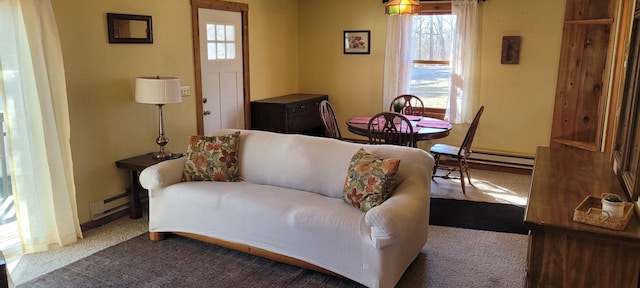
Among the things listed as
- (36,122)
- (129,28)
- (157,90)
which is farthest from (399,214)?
(129,28)

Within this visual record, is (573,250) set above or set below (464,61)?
below

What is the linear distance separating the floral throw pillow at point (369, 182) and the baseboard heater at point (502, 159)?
305 centimetres

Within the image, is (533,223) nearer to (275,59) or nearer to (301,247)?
(301,247)

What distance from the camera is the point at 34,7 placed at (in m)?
3.30

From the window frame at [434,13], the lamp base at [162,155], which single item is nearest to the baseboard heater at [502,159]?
the window frame at [434,13]

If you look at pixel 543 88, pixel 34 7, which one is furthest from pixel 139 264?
pixel 543 88

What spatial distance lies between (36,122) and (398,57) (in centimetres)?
413

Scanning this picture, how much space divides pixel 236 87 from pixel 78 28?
2148mm

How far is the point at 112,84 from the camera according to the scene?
409cm

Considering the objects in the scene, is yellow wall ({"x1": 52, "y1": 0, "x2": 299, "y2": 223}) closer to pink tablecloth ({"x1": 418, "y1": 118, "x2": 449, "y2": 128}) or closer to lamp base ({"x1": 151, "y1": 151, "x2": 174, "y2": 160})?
lamp base ({"x1": 151, "y1": 151, "x2": 174, "y2": 160})

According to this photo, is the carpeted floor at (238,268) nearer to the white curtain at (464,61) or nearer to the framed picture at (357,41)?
the white curtain at (464,61)

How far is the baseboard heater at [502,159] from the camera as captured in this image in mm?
5645

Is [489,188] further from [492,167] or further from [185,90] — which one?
[185,90]

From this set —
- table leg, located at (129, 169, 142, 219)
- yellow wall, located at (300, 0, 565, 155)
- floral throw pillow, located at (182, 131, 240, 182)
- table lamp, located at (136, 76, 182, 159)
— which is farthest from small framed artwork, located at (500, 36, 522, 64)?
table leg, located at (129, 169, 142, 219)
